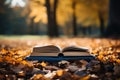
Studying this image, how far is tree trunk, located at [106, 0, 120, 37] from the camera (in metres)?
18.2

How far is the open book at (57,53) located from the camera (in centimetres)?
562

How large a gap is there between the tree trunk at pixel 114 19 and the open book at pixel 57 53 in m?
12.4

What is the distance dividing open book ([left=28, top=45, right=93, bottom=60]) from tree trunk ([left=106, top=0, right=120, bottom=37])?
1235 centimetres

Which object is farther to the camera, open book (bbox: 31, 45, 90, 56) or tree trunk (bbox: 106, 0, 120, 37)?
tree trunk (bbox: 106, 0, 120, 37)

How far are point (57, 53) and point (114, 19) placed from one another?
13.1 meters

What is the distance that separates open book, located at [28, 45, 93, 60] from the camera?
5.62 metres

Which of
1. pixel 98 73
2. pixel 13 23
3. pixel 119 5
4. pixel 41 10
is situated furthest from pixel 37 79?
pixel 13 23

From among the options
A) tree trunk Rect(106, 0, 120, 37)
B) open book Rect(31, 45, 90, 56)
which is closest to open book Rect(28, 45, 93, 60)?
open book Rect(31, 45, 90, 56)

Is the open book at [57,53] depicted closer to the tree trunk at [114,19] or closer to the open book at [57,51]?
the open book at [57,51]

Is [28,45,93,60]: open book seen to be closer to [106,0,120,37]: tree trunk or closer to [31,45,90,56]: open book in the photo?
[31,45,90,56]: open book

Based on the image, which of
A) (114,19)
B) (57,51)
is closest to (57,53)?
(57,51)

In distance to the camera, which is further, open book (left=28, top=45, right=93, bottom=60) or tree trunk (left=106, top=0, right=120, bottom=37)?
tree trunk (left=106, top=0, right=120, bottom=37)

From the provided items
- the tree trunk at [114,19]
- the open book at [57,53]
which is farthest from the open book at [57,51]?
the tree trunk at [114,19]

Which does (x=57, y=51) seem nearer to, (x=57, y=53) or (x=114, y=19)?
(x=57, y=53)
